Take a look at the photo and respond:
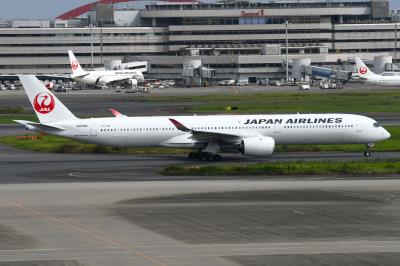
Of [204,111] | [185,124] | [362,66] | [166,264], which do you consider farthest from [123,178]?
[362,66]

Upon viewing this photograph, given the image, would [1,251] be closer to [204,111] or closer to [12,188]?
[12,188]

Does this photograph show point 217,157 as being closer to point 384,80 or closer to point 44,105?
point 44,105

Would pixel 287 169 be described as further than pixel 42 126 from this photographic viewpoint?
No

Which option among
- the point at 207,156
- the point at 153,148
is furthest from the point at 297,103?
the point at 207,156

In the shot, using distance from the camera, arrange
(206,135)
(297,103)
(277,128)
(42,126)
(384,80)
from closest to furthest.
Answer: (206,135), (277,128), (42,126), (297,103), (384,80)

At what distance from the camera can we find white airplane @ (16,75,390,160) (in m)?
66.8

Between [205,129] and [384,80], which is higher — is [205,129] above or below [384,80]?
above

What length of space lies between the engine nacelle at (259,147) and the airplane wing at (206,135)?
1269 mm

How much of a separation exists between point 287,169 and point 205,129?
10571 mm

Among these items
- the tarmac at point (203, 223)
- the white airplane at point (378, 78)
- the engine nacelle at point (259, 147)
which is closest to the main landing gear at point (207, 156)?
the engine nacelle at point (259, 147)

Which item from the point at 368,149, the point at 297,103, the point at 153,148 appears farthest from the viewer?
the point at 297,103

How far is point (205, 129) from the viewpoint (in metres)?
67.1

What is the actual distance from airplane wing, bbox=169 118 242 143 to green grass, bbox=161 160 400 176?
6.34m

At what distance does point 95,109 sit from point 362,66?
74925mm
